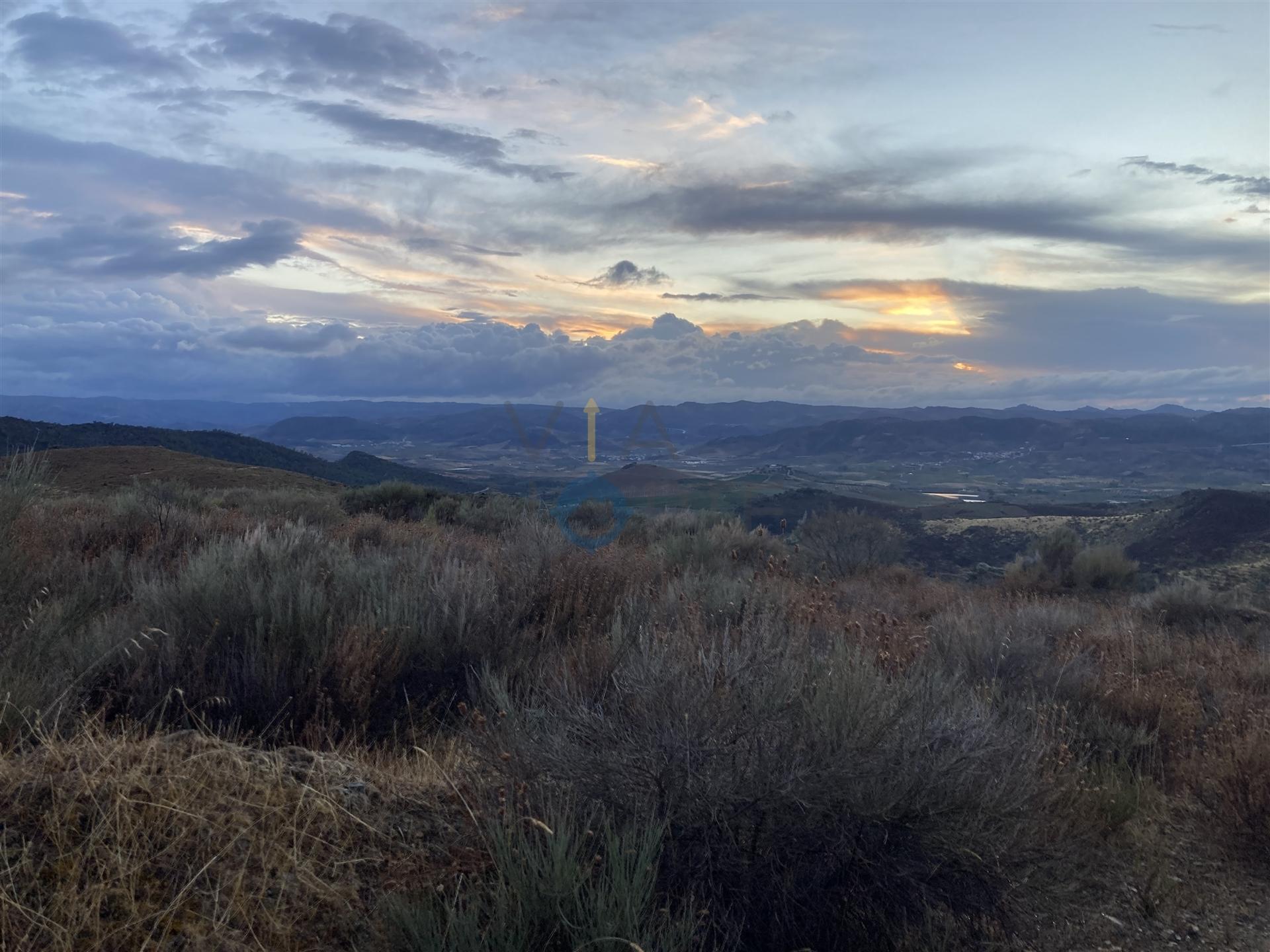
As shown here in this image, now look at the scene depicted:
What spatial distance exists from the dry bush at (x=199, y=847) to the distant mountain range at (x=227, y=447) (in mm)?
35464

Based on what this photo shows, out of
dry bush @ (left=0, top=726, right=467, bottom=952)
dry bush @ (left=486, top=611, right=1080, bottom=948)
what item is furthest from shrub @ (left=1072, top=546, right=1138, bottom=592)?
dry bush @ (left=0, top=726, right=467, bottom=952)

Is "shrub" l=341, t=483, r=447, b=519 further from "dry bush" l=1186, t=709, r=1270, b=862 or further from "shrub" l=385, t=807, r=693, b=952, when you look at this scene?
"shrub" l=385, t=807, r=693, b=952

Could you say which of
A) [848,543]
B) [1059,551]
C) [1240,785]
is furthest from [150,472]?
[1240,785]

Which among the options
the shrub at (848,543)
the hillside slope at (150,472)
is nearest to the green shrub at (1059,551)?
the shrub at (848,543)

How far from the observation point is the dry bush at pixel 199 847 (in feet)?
8.32

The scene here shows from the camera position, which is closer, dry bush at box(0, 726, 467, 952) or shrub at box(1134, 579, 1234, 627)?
dry bush at box(0, 726, 467, 952)

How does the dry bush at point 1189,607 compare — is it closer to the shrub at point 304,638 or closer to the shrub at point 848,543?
the shrub at point 848,543

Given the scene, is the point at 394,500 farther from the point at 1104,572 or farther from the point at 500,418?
the point at 500,418

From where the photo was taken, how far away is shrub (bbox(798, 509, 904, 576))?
17234mm

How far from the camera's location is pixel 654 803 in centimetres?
316

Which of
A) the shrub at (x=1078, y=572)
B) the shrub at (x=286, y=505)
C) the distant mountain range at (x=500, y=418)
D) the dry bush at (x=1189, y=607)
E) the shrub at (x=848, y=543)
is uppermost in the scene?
the distant mountain range at (x=500, y=418)

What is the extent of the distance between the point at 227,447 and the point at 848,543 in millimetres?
42616

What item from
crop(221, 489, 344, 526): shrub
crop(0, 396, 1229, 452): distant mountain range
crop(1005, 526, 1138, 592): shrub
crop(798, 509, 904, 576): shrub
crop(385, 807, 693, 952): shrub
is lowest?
crop(1005, 526, 1138, 592): shrub

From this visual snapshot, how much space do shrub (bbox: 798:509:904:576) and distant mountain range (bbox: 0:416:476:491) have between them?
834 inches
